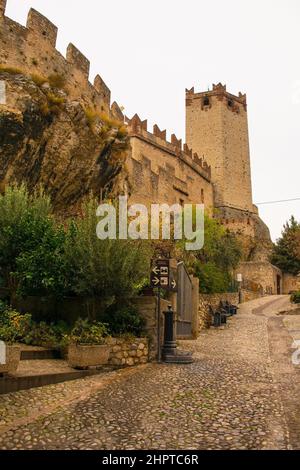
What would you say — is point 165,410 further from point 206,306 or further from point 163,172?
point 163,172

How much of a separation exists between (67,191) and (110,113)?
17.7 feet

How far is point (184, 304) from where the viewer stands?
13.0 m

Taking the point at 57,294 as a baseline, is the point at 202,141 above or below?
above

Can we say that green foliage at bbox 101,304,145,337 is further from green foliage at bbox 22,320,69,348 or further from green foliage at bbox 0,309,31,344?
green foliage at bbox 0,309,31,344

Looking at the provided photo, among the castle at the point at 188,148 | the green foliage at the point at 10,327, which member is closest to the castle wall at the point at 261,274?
the castle at the point at 188,148

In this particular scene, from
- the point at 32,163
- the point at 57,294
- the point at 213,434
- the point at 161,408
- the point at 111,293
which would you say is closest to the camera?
the point at 213,434

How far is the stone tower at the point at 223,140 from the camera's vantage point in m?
48.3

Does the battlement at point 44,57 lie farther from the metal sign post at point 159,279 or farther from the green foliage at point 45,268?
the metal sign post at point 159,279

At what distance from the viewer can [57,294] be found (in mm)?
9203

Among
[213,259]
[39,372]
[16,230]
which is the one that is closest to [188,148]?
[213,259]

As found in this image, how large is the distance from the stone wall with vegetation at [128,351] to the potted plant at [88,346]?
24 centimetres
